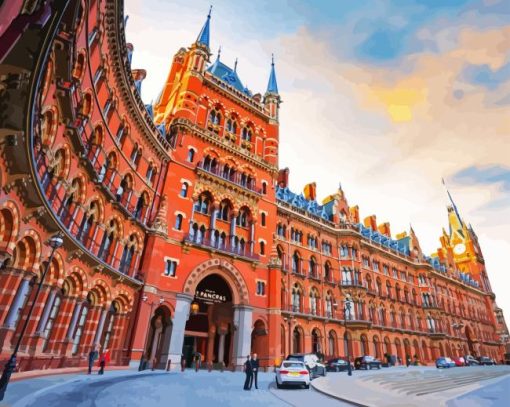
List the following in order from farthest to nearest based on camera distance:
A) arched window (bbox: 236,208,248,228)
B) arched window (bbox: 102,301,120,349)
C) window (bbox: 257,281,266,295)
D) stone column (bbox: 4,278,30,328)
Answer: arched window (bbox: 236,208,248,228) → window (bbox: 257,281,266,295) → arched window (bbox: 102,301,120,349) → stone column (bbox: 4,278,30,328)

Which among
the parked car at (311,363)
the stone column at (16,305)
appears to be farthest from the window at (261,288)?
the stone column at (16,305)

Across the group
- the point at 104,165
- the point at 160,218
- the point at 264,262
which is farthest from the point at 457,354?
the point at 104,165

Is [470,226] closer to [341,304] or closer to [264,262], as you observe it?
[341,304]

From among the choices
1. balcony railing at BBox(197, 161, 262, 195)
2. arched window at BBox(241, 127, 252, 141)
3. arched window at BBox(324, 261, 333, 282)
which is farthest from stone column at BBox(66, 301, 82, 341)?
arched window at BBox(324, 261, 333, 282)

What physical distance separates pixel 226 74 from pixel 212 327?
30816 millimetres

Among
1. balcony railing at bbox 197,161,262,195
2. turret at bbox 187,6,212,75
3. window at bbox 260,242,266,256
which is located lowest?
window at bbox 260,242,266,256

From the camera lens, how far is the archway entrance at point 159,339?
76.3 ft

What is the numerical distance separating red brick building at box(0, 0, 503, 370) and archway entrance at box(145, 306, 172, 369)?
148 millimetres

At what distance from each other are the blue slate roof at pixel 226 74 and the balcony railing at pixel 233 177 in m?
12.9

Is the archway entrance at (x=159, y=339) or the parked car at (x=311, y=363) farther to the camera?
the parked car at (x=311, y=363)

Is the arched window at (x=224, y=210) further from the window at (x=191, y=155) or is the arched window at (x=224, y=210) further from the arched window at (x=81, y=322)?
the arched window at (x=81, y=322)

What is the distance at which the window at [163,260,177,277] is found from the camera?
82.0ft

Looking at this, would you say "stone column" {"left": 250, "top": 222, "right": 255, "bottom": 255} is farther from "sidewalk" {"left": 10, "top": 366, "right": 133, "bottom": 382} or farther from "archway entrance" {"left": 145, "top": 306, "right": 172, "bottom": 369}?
"sidewalk" {"left": 10, "top": 366, "right": 133, "bottom": 382}

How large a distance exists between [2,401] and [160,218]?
1792cm
